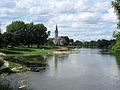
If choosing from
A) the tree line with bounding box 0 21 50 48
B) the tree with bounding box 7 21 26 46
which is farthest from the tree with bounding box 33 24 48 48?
the tree with bounding box 7 21 26 46

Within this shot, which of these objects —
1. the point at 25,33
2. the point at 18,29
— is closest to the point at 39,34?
the point at 25,33

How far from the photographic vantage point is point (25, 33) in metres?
156

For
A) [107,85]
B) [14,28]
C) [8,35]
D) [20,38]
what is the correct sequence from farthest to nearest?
[14,28], [20,38], [8,35], [107,85]

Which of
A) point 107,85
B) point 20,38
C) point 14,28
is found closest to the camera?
point 107,85

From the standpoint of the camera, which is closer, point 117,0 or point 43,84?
point 117,0

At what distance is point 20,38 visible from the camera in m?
146

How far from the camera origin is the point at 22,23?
533 feet

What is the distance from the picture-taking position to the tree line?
441 feet

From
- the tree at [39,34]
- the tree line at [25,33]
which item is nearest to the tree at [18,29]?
the tree line at [25,33]

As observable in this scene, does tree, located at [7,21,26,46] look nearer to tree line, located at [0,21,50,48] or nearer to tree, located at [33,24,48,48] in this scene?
tree line, located at [0,21,50,48]

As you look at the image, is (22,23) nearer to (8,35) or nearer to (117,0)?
(8,35)

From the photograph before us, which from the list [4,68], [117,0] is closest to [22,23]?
[4,68]

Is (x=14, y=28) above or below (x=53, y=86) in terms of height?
above

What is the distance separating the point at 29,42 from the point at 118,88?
12318cm
